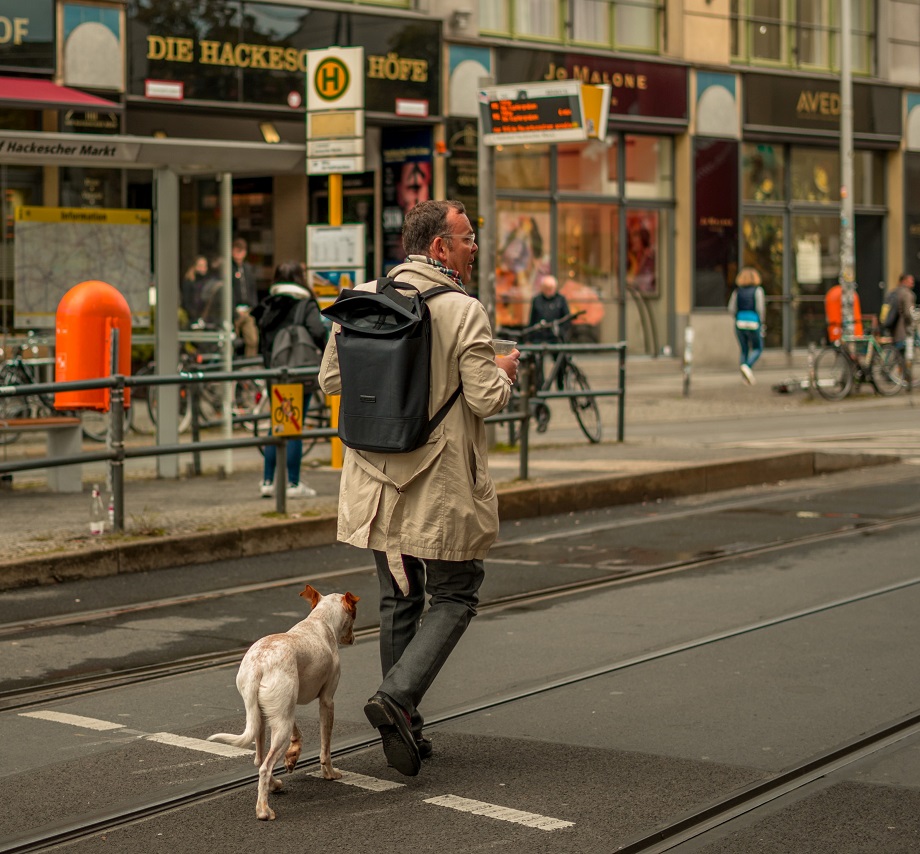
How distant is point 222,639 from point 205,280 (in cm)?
679

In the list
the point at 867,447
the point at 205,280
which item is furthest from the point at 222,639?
the point at 867,447

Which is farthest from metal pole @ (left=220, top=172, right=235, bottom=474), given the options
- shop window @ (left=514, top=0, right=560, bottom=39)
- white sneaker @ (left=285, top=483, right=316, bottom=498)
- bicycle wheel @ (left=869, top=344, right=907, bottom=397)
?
shop window @ (left=514, top=0, right=560, bottom=39)

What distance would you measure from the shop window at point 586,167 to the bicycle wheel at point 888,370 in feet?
19.2

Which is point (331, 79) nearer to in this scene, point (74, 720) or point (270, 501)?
point (270, 501)

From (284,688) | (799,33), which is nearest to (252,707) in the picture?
(284,688)

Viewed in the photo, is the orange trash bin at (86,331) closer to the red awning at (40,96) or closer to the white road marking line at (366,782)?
the white road marking line at (366,782)

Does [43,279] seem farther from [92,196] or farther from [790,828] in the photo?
[790,828]

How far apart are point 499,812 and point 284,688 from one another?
743 millimetres

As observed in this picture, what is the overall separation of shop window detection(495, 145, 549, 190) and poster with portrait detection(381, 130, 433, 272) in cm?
172

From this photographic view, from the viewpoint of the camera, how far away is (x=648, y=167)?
28.4m

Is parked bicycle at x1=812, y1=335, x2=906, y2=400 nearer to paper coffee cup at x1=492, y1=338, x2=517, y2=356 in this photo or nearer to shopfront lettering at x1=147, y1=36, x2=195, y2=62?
shopfront lettering at x1=147, y1=36, x2=195, y2=62

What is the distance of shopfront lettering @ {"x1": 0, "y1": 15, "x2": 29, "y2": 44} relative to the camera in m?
19.7

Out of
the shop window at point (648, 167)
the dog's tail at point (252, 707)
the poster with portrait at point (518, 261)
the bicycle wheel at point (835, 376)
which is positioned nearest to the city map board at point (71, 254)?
the dog's tail at point (252, 707)

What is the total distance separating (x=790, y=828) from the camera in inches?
179
